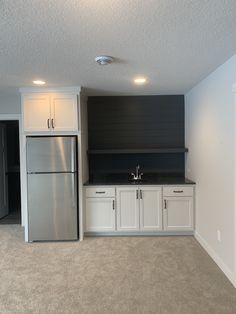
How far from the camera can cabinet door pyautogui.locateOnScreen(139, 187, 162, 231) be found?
407cm

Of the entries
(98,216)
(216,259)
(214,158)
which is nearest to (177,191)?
(214,158)

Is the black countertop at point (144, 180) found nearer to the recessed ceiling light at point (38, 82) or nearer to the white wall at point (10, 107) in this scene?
the recessed ceiling light at point (38, 82)

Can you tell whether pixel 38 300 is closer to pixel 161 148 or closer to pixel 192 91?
pixel 161 148

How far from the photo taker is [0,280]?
2.80 m

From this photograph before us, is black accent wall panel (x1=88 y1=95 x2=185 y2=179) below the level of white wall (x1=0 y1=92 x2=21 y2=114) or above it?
below

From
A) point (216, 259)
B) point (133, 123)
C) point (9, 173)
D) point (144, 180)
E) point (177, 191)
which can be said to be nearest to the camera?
point (216, 259)

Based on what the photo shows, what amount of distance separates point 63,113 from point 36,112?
1.37ft

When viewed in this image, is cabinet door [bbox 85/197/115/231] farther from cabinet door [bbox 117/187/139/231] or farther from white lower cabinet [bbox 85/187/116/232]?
cabinet door [bbox 117/187/139/231]

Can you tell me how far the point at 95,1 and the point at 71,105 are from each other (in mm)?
2378

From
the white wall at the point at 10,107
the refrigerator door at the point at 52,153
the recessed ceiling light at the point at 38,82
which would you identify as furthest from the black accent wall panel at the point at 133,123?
the white wall at the point at 10,107

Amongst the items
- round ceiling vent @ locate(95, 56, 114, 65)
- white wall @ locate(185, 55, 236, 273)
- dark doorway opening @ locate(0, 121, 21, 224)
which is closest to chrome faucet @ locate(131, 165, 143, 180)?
white wall @ locate(185, 55, 236, 273)

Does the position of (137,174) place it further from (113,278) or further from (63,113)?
(113,278)

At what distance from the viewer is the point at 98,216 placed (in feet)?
13.5

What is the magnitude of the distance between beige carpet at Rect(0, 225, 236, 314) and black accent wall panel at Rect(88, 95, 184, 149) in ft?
5.66
